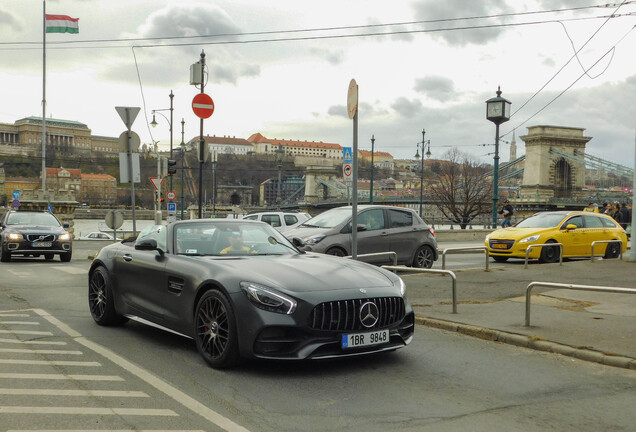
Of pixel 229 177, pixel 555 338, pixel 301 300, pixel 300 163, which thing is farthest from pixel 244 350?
pixel 300 163

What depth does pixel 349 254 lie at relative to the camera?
516 inches

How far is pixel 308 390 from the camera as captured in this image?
4766mm

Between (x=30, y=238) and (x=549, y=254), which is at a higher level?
(x=30, y=238)

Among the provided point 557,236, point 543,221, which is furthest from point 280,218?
point 557,236

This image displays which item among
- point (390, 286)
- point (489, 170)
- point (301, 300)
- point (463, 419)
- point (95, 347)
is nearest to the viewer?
point (463, 419)

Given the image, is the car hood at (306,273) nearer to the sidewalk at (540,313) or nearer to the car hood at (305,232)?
the sidewalk at (540,313)

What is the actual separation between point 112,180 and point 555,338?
158 meters

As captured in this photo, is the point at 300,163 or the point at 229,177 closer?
the point at 229,177

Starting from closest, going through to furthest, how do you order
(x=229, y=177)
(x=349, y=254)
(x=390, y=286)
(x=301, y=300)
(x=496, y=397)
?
1. (x=496, y=397)
2. (x=301, y=300)
3. (x=390, y=286)
4. (x=349, y=254)
5. (x=229, y=177)

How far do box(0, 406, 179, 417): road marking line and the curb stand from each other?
3809mm

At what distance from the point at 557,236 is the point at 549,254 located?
0.50 metres

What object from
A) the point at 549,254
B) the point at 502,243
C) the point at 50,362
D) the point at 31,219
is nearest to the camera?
the point at 50,362

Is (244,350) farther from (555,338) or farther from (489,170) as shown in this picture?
(489,170)

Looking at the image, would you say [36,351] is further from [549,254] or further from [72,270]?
[549,254]
